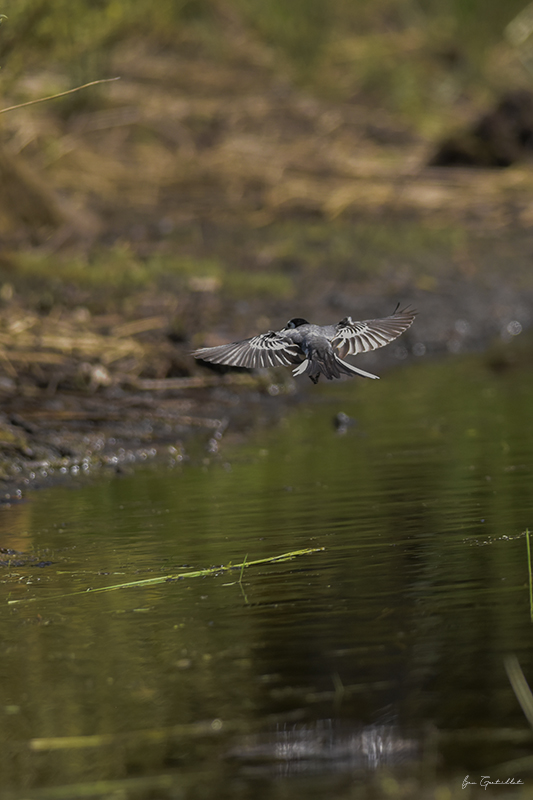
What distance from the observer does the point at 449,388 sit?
8.02 metres

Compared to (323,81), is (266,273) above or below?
below

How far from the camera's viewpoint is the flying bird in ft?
13.5

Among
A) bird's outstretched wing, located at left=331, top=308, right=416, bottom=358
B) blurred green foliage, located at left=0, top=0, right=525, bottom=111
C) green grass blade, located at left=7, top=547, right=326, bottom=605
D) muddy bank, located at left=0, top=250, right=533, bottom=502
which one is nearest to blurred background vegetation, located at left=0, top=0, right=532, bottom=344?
blurred green foliage, located at left=0, top=0, right=525, bottom=111

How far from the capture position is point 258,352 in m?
4.23

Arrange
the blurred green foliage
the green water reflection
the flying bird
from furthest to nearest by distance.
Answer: the blurred green foliage → the flying bird → the green water reflection

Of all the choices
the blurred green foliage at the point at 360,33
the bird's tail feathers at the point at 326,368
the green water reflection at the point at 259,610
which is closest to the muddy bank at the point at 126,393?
the green water reflection at the point at 259,610

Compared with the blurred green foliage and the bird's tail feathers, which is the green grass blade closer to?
the bird's tail feathers

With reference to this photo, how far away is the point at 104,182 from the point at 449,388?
5.26 m

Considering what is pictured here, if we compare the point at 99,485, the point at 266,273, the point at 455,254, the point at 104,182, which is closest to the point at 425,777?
the point at 99,485

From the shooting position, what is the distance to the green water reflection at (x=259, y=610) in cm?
273

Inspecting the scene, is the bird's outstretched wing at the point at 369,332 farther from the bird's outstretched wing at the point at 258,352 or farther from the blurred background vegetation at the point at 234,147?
the blurred background vegetation at the point at 234,147

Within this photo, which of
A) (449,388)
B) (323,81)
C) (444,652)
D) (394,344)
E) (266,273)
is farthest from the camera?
(323,81)

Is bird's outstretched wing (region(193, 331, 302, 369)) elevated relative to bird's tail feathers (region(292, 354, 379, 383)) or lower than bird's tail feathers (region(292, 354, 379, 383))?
elevated

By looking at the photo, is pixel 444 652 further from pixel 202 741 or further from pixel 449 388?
pixel 449 388
